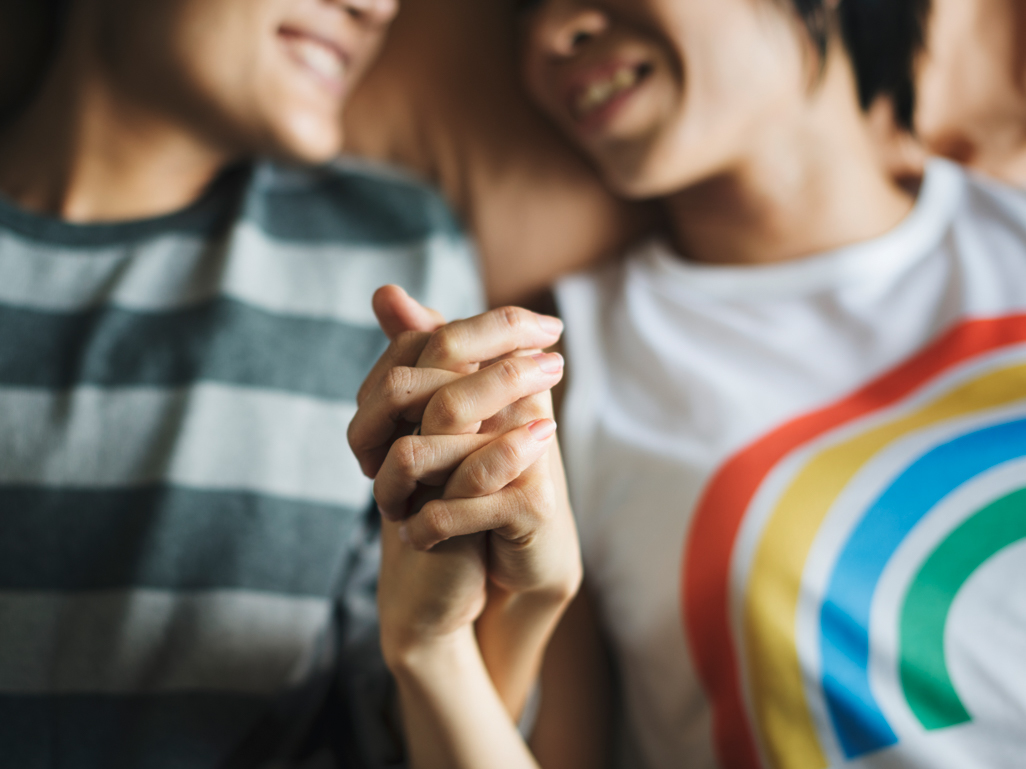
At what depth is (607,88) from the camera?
716mm

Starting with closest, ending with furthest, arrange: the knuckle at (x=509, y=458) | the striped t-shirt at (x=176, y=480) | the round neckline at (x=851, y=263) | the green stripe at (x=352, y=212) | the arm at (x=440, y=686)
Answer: the knuckle at (x=509, y=458) → the arm at (x=440, y=686) → the striped t-shirt at (x=176, y=480) → the round neckline at (x=851, y=263) → the green stripe at (x=352, y=212)

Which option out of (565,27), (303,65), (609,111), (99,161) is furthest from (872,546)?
(99,161)

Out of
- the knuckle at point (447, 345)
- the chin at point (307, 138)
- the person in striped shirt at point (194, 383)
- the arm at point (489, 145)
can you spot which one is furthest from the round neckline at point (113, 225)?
the knuckle at point (447, 345)

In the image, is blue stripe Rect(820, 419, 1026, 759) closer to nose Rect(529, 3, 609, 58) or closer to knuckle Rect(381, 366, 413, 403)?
knuckle Rect(381, 366, 413, 403)

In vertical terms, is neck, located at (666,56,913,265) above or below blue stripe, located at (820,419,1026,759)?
above

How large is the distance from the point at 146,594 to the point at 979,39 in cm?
118

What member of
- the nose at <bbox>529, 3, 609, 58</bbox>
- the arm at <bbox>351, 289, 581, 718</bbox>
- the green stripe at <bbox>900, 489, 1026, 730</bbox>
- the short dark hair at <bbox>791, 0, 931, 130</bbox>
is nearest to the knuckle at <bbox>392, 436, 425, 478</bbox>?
the arm at <bbox>351, 289, 581, 718</bbox>

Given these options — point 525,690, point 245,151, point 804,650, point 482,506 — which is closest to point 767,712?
→ point 804,650

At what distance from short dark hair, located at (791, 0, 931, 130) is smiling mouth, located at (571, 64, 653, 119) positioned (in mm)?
205

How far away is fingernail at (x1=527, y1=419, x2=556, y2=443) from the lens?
0.38 meters

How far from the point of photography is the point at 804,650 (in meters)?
0.56

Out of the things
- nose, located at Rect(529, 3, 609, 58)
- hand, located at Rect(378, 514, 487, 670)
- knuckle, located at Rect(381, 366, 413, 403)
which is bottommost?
hand, located at Rect(378, 514, 487, 670)

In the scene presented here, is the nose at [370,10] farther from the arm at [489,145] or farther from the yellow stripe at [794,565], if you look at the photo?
the yellow stripe at [794,565]

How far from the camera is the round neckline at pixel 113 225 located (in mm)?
716
